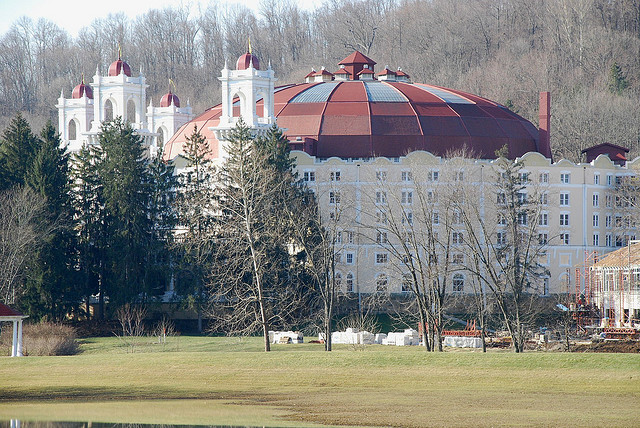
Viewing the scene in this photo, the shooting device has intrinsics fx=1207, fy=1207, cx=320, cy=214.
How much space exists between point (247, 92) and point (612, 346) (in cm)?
3767

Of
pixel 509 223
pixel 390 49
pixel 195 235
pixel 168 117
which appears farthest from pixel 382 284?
pixel 390 49

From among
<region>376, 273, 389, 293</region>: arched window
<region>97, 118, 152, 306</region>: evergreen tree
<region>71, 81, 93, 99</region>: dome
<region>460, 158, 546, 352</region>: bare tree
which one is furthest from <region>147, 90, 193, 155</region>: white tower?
<region>460, 158, 546, 352</region>: bare tree

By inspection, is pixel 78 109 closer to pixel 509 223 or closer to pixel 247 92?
pixel 247 92

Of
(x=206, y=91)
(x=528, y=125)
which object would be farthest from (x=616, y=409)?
(x=206, y=91)

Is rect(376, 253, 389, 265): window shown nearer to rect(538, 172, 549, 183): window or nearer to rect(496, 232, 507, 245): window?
rect(496, 232, 507, 245): window

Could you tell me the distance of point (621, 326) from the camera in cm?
7862

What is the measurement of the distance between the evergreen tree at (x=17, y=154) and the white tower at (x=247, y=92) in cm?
1427

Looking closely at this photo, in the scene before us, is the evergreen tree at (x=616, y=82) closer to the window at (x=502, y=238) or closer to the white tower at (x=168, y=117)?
the white tower at (x=168, y=117)

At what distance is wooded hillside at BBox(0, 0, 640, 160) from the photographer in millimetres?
156750

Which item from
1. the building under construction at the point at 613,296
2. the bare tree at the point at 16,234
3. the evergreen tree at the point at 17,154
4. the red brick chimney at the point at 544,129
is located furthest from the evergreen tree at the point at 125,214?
the red brick chimney at the point at 544,129

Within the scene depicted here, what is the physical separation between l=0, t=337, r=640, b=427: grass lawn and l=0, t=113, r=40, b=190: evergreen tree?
27.3 meters

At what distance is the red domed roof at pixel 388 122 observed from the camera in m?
98.8

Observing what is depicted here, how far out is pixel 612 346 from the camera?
6600 centimetres

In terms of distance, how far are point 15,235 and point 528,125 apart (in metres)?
51.4
